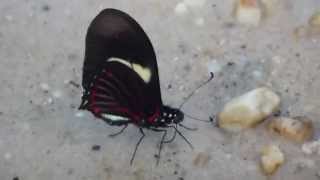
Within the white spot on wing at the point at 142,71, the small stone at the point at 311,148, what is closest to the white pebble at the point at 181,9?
the white spot on wing at the point at 142,71

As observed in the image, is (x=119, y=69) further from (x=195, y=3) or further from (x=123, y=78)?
(x=195, y=3)

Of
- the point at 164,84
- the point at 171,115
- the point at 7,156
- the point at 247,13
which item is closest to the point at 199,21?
the point at 247,13

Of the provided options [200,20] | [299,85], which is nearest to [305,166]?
[299,85]

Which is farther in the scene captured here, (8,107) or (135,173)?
(8,107)

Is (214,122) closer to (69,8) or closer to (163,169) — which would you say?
(163,169)

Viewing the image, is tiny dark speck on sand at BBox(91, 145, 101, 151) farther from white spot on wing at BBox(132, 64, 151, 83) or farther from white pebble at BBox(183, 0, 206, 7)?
white pebble at BBox(183, 0, 206, 7)

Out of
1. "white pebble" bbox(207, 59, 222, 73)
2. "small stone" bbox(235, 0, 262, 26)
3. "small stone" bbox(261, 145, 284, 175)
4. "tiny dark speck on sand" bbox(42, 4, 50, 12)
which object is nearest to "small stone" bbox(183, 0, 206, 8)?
"small stone" bbox(235, 0, 262, 26)

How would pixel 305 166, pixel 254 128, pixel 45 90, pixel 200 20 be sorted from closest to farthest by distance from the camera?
pixel 305 166 < pixel 254 128 < pixel 45 90 < pixel 200 20
